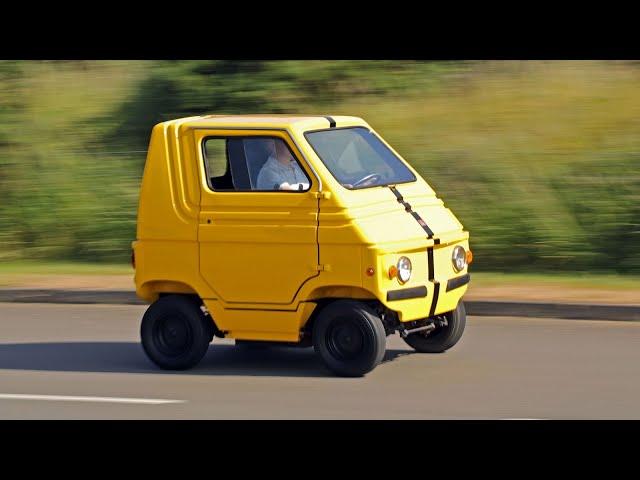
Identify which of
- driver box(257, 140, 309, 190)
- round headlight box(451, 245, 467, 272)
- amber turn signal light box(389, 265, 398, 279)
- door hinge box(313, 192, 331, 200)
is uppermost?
driver box(257, 140, 309, 190)

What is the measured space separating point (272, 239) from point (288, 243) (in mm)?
119

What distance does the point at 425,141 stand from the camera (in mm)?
16688

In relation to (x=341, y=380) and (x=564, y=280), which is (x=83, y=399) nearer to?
(x=341, y=380)

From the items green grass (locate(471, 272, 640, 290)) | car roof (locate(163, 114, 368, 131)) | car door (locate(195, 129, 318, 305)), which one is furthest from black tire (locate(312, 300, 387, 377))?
green grass (locate(471, 272, 640, 290))

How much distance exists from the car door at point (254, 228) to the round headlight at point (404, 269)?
572 mm

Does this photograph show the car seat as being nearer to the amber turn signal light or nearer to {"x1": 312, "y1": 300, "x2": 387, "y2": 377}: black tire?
{"x1": 312, "y1": 300, "x2": 387, "y2": 377}: black tire

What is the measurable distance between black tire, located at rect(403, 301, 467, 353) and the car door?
1369 mm

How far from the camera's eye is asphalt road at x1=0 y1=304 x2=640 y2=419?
877cm

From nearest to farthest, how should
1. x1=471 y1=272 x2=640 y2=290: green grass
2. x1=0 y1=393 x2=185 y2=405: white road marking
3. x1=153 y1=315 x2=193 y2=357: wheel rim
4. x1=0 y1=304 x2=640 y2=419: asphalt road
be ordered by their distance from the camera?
x1=0 y1=304 x2=640 y2=419: asphalt road
x1=0 y1=393 x2=185 y2=405: white road marking
x1=153 y1=315 x2=193 y2=357: wheel rim
x1=471 y1=272 x2=640 y2=290: green grass

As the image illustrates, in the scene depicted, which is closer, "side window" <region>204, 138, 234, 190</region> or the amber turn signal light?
the amber turn signal light

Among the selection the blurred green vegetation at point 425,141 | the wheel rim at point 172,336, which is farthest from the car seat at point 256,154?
the blurred green vegetation at point 425,141

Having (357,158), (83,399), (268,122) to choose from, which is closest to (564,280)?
(357,158)

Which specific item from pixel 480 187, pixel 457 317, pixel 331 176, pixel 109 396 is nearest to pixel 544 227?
pixel 480 187

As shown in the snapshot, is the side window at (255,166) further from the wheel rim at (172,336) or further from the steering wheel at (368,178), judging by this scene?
the wheel rim at (172,336)
